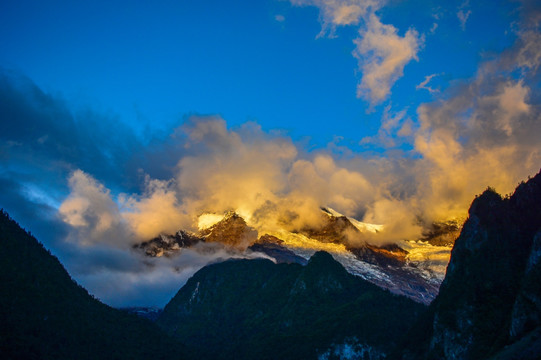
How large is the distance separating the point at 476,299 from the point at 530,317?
1644 inches

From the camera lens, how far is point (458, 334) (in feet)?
654

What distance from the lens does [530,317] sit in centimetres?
15762

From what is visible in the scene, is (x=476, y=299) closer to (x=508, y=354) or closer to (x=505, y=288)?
(x=505, y=288)

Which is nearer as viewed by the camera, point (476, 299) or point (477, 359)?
point (477, 359)

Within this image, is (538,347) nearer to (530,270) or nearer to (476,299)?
(530,270)

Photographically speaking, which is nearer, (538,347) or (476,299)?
(538,347)

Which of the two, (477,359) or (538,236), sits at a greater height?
(538,236)

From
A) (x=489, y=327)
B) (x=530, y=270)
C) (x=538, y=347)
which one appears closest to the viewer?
(x=538, y=347)

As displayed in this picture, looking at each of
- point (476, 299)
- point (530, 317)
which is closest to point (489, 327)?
point (476, 299)

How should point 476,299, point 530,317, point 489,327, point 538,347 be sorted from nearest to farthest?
point 538,347 → point 530,317 → point 489,327 → point 476,299

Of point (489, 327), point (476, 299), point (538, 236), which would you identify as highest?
point (538, 236)

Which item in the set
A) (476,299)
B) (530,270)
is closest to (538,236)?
(530,270)

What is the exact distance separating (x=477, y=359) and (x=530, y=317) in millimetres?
31899

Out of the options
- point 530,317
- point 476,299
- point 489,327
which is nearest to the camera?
point 530,317
